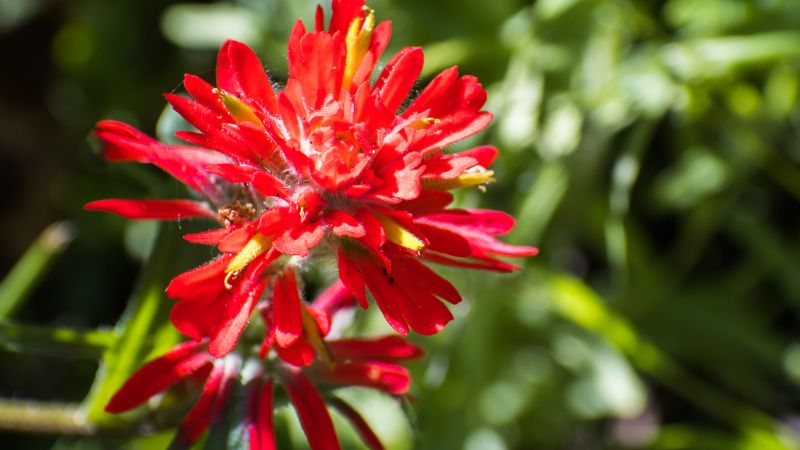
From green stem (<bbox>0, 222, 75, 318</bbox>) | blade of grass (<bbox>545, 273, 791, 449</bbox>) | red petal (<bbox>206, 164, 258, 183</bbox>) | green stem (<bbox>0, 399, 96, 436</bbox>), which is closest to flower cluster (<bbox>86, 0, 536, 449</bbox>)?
red petal (<bbox>206, 164, 258, 183</bbox>)

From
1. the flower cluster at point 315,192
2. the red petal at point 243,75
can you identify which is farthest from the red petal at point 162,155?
the red petal at point 243,75

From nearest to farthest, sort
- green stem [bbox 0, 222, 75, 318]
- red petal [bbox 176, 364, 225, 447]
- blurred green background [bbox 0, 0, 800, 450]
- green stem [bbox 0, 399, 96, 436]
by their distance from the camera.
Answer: red petal [bbox 176, 364, 225, 447] < green stem [bbox 0, 399, 96, 436] < green stem [bbox 0, 222, 75, 318] < blurred green background [bbox 0, 0, 800, 450]

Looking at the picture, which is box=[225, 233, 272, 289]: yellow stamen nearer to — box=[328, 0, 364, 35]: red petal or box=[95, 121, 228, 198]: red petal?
box=[95, 121, 228, 198]: red petal

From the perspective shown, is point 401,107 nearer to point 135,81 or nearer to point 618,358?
point 618,358

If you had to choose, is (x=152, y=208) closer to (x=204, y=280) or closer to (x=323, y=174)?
(x=204, y=280)

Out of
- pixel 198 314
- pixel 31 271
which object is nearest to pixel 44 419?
pixel 31 271

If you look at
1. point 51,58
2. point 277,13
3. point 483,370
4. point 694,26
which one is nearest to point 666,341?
point 483,370
